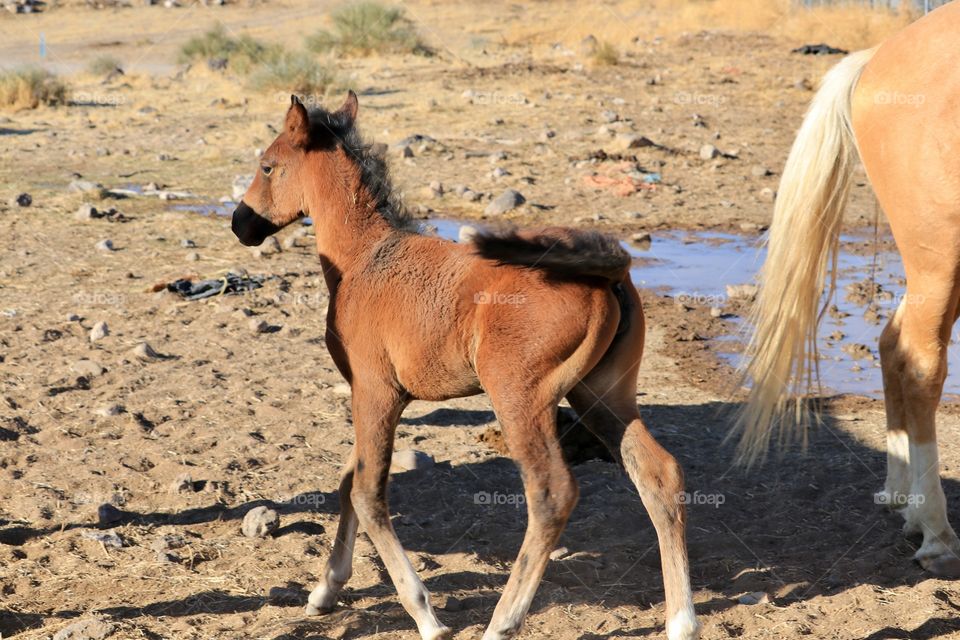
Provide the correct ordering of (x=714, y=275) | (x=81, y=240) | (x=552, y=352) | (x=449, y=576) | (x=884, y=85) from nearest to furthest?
1. (x=552, y=352)
2. (x=449, y=576)
3. (x=884, y=85)
4. (x=714, y=275)
5. (x=81, y=240)

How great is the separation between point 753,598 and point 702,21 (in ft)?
82.5

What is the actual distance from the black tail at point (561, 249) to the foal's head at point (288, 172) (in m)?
0.98

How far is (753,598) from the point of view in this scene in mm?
4215

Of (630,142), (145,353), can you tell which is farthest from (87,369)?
(630,142)

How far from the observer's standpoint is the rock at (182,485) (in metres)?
5.01

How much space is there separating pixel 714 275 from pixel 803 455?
348 cm

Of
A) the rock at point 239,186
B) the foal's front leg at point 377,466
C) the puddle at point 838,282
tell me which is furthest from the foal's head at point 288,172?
the rock at point 239,186

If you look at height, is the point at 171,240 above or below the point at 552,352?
below

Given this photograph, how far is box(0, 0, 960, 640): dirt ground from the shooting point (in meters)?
4.11

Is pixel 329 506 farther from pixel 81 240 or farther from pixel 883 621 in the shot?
pixel 81 240

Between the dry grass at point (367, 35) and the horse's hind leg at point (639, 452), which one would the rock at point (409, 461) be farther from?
the dry grass at point (367, 35)

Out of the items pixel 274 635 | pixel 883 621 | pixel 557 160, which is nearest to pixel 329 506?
pixel 274 635

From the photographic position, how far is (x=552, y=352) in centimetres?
349

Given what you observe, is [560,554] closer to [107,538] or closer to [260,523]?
[260,523]
